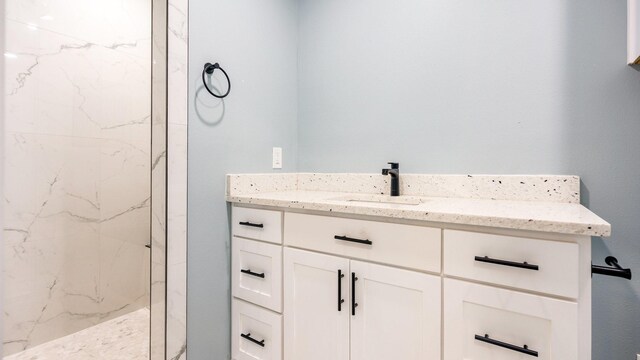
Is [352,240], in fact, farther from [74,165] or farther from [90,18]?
[90,18]

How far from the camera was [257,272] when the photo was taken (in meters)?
1.44

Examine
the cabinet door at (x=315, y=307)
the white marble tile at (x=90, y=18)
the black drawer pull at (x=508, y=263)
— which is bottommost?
the cabinet door at (x=315, y=307)

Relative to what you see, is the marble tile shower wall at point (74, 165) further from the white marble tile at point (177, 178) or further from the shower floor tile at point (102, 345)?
the white marble tile at point (177, 178)

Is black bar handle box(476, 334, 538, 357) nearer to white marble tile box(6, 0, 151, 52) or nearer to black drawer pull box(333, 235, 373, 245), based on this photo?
black drawer pull box(333, 235, 373, 245)

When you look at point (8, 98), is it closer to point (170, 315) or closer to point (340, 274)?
point (170, 315)

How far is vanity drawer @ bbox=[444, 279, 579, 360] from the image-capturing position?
82 centimetres

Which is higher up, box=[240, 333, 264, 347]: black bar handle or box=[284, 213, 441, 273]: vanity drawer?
box=[284, 213, 441, 273]: vanity drawer

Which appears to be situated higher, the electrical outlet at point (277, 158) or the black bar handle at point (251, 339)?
the electrical outlet at point (277, 158)

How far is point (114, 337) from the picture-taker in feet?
6.17

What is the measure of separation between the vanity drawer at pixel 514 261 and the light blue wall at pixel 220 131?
1.04 m

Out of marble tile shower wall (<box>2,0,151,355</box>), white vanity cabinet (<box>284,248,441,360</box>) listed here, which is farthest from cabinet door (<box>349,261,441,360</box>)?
marble tile shower wall (<box>2,0,151,355</box>)

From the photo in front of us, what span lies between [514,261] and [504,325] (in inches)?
7.4

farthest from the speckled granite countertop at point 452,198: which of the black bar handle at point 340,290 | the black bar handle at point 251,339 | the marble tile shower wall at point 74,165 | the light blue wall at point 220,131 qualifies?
the marble tile shower wall at point 74,165

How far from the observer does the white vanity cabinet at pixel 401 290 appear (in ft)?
2.76
